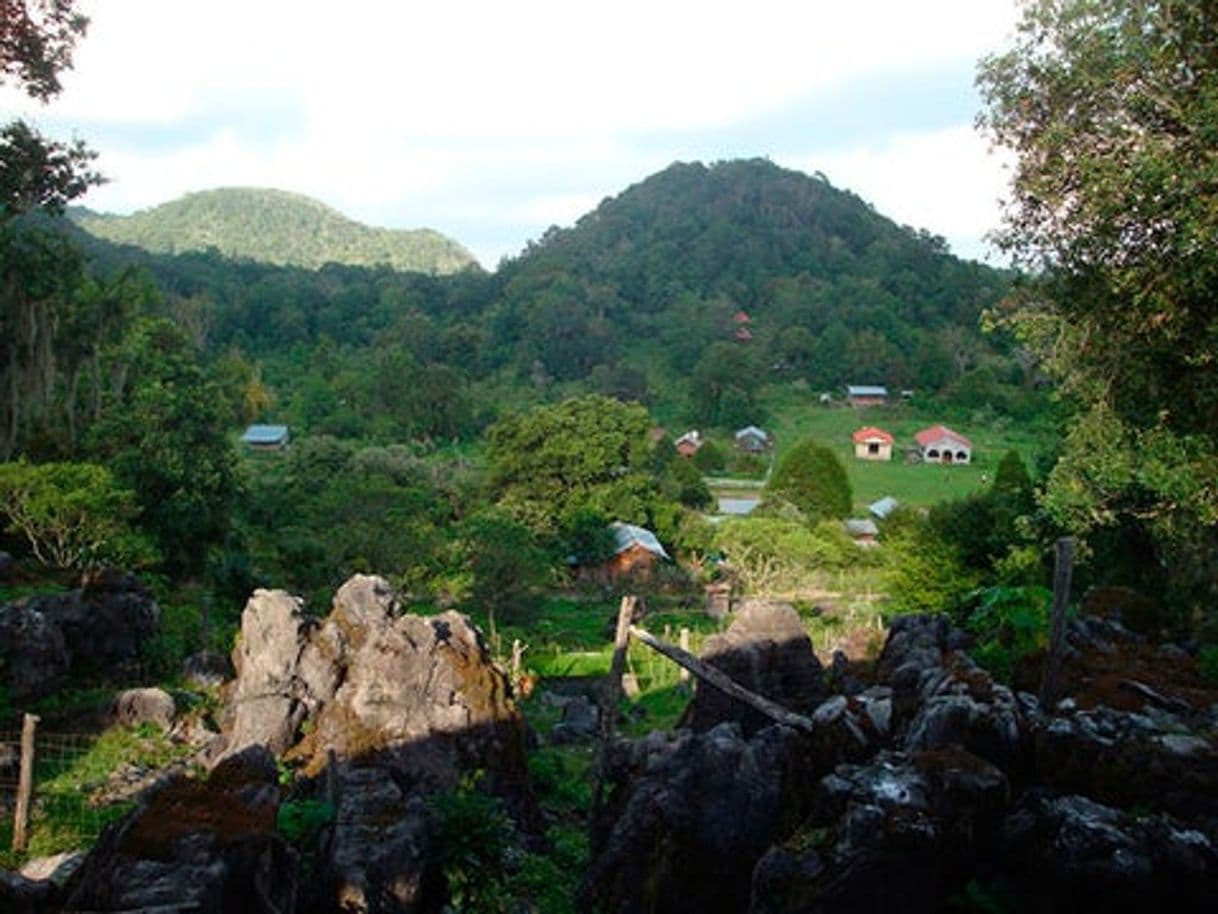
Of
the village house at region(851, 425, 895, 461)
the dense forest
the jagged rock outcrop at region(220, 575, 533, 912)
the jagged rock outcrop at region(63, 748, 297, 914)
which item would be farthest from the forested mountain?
the jagged rock outcrop at region(63, 748, 297, 914)

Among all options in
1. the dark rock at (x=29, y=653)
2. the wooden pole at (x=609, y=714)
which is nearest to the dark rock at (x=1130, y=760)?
the wooden pole at (x=609, y=714)

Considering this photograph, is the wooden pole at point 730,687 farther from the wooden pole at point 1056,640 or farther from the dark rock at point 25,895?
the dark rock at point 25,895

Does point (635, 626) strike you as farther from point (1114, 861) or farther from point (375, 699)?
point (1114, 861)

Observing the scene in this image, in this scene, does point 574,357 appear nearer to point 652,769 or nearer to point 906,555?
point 906,555

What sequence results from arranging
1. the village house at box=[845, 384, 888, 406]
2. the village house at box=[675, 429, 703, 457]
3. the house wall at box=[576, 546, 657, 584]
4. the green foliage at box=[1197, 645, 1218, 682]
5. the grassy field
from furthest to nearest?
1. the village house at box=[845, 384, 888, 406]
2. the village house at box=[675, 429, 703, 457]
3. the grassy field
4. the house wall at box=[576, 546, 657, 584]
5. the green foliage at box=[1197, 645, 1218, 682]

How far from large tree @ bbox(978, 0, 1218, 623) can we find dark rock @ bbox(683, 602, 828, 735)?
13.4ft

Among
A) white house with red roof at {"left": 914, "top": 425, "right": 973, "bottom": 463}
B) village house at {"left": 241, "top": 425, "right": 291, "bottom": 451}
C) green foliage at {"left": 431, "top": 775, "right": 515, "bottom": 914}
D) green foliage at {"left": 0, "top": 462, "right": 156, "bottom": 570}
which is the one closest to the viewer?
green foliage at {"left": 431, "top": 775, "right": 515, "bottom": 914}

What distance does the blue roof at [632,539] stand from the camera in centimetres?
3894

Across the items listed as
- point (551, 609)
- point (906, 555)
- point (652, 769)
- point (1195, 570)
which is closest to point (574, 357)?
point (551, 609)

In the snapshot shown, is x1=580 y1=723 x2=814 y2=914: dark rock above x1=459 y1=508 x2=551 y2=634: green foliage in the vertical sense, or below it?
above

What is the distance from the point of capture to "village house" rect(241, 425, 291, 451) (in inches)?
2303

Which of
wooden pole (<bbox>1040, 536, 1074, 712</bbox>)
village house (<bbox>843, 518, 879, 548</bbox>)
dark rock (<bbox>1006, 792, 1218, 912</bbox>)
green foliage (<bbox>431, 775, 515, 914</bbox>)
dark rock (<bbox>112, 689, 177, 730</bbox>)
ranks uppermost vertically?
wooden pole (<bbox>1040, 536, 1074, 712</bbox>)

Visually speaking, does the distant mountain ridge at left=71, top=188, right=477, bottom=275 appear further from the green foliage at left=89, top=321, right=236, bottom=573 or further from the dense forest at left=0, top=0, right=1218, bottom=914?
the green foliage at left=89, top=321, right=236, bottom=573

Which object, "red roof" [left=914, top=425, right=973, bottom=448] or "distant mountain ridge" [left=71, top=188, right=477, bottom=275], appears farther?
"distant mountain ridge" [left=71, top=188, right=477, bottom=275]
